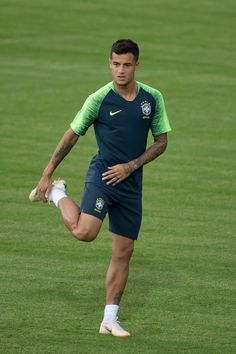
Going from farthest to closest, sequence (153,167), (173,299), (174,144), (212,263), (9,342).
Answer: (174,144)
(153,167)
(212,263)
(173,299)
(9,342)

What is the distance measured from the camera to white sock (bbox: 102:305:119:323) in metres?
11.2

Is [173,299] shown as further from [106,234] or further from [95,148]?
[95,148]

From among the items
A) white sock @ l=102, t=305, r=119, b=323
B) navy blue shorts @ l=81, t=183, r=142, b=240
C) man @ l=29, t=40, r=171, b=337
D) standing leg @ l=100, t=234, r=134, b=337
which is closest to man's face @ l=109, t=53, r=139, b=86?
man @ l=29, t=40, r=171, b=337

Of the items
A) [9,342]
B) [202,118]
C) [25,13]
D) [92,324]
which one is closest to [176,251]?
[92,324]

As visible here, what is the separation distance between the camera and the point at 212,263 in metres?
13.8

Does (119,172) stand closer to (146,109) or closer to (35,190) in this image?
(146,109)

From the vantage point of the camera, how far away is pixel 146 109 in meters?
11.0

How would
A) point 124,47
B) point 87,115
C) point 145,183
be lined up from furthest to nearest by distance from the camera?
point 145,183 → point 87,115 → point 124,47

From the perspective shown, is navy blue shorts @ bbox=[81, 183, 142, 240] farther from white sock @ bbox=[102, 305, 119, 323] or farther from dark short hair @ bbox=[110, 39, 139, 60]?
dark short hair @ bbox=[110, 39, 139, 60]

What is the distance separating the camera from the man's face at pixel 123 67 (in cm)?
1091

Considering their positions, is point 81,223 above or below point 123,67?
below

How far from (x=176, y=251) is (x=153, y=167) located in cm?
479

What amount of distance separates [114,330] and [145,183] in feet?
23.1

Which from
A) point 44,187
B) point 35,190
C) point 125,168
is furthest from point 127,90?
point 35,190
